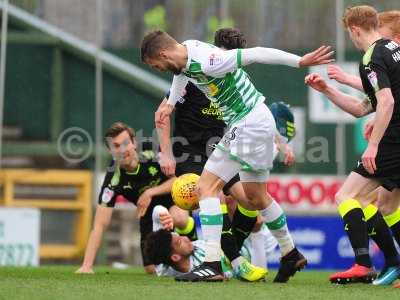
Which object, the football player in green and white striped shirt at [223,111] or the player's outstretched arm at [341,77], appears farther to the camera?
the player's outstretched arm at [341,77]

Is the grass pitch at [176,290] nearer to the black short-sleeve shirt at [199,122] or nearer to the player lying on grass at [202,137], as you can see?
the player lying on grass at [202,137]

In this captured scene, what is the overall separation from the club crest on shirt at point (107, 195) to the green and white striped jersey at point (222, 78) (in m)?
2.34

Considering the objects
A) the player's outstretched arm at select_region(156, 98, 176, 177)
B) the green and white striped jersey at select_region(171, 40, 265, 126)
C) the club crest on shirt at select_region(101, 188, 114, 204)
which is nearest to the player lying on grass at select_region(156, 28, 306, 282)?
the player's outstretched arm at select_region(156, 98, 176, 177)

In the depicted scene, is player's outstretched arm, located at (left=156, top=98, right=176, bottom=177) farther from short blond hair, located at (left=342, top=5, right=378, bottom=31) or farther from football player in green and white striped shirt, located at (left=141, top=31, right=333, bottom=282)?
short blond hair, located at (left=342, top=5, right=378, bottom=31)

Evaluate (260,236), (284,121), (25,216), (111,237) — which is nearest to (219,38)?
(284,121)

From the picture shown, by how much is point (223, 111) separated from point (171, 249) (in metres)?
1.67

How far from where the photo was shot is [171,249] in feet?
29.5

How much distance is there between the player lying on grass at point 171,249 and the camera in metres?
8.90

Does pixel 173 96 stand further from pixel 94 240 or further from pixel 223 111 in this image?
pixel 94 240

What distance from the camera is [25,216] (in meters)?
14.4

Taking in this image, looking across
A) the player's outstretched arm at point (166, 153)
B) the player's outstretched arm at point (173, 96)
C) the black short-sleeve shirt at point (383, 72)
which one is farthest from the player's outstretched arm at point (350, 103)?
the player's outstretched arm at point (166, 153)

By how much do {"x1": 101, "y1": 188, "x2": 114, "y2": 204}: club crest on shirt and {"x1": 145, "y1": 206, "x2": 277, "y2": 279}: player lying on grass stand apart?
0.52 meters

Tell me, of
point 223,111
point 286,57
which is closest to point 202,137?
point 223,111

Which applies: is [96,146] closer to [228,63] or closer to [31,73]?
[31,73]
